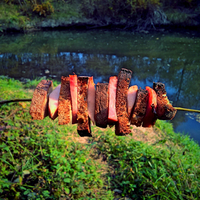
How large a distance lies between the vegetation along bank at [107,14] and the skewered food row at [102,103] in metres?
19.8

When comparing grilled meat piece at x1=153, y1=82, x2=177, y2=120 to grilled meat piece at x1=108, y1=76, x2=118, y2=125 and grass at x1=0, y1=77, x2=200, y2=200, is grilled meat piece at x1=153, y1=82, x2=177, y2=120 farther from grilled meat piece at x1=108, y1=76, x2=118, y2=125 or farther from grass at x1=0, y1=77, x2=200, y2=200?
grass at x1=0, y1=77, x2=200, y2=200

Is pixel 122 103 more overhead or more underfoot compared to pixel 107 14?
more overhead

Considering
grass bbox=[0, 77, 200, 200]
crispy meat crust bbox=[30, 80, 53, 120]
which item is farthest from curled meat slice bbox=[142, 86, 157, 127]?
grass bbox=[0, 77, 200, 200]

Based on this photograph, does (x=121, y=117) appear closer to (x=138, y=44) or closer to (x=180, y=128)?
(x=180, y=128)

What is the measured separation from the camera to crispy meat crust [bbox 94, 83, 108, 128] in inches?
44.3

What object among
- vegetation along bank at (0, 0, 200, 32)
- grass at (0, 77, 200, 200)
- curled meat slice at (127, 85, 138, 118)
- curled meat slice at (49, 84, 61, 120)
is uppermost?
curled meat slice at (127, 85, 138, 118)

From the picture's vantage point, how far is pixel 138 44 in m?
15.4

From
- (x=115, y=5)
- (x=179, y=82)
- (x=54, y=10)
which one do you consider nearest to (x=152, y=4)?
(x=115, y=5)

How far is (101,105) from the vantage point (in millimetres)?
1130

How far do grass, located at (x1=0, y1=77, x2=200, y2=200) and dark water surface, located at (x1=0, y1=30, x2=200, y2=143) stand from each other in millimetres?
3055

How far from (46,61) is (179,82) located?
8044mm

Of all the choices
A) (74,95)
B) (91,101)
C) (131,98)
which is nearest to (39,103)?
(74,95)

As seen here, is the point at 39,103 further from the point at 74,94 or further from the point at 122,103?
the point at 122,103

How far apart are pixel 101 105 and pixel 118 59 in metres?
11.4
